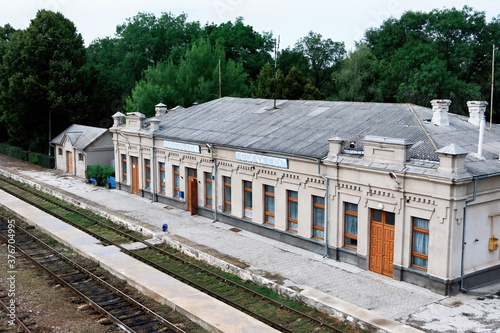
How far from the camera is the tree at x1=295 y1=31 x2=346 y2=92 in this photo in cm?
6569

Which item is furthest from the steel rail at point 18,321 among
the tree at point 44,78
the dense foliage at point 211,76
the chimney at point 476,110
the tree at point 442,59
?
the tree at point 442,59

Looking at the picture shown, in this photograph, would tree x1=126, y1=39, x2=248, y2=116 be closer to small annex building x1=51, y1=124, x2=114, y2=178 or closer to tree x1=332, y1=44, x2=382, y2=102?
small annex building x1=51, y1=124, x2=114, y2=178

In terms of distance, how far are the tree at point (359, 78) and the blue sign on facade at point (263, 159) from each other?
31539mm


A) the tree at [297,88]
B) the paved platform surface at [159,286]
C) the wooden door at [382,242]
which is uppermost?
the tree at [297,88]

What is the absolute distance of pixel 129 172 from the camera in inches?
1332

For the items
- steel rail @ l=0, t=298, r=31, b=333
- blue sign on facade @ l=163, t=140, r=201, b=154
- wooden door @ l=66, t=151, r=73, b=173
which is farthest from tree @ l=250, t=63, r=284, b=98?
steel rail @ l=0, t=298, r=31, b=333

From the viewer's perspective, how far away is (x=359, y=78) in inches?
2104

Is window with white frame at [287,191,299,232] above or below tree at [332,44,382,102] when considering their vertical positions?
below

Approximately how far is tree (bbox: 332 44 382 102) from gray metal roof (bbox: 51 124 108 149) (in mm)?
25474

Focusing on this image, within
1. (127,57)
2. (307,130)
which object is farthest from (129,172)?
(127,57)

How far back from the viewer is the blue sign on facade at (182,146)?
2736cm

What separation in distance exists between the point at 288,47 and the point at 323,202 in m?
49.5

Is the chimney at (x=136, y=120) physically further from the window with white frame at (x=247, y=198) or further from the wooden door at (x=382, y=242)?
the wooden door at (x=382, y=242)

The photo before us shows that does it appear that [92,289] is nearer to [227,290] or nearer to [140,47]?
[227,290]
